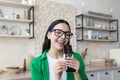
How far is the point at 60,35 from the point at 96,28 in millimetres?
2713

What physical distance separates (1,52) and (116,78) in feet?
7.66

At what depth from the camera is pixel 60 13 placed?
3418 millimetres

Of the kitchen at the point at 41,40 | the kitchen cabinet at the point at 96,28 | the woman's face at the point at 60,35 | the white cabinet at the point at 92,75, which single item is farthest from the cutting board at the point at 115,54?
the woman's face at the point at 60,35

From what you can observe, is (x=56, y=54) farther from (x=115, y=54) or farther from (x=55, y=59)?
(x=115, y=54)

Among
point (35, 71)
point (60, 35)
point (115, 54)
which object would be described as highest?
point (60, 35)

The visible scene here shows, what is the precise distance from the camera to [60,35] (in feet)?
4.19

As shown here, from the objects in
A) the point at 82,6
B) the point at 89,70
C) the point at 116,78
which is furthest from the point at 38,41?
the point at 116,78

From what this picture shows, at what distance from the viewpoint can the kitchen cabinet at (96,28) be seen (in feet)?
12.2

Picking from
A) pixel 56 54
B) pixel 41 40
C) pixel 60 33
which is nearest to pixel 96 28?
pixel 41 40

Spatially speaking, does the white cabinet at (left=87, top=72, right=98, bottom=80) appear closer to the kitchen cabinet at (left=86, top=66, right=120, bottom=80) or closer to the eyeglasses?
the kitchen cabinet at (left=86, top=66, right=120, bottom=80)

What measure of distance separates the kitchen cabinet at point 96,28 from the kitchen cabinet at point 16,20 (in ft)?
3.75

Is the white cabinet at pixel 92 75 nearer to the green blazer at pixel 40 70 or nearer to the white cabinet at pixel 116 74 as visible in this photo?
the white cabinet at pixel 116 74

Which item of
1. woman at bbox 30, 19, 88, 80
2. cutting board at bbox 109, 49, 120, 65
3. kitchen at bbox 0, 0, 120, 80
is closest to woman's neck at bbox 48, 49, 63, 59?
woman at bbox 30, 19, 88, 80

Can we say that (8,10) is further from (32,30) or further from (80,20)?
(80,20)
